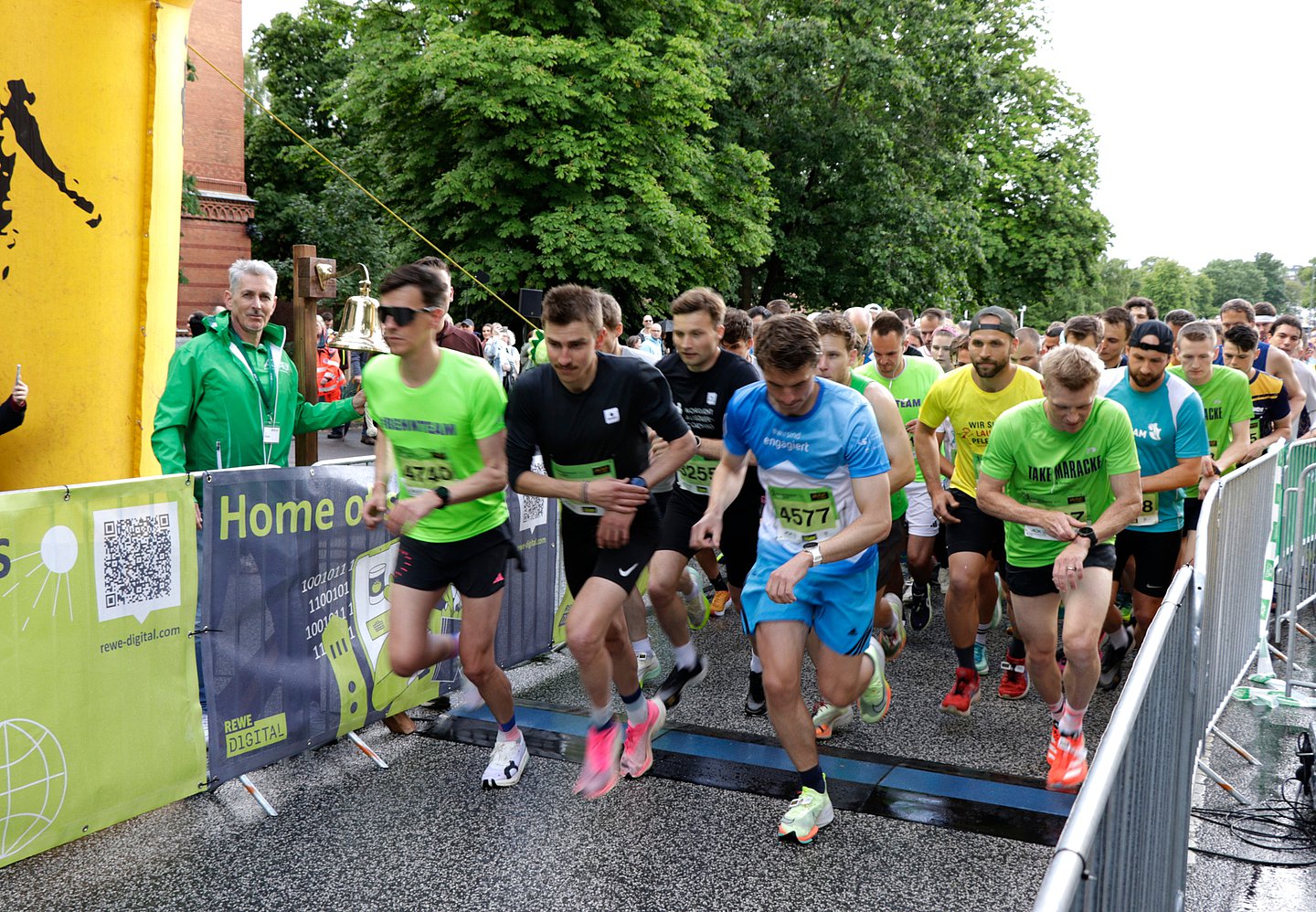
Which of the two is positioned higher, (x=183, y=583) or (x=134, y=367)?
(x=134, y=367)

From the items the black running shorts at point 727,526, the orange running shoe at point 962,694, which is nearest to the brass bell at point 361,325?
the black running shorts at point 727,526

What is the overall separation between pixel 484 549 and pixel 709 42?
25.6 metres

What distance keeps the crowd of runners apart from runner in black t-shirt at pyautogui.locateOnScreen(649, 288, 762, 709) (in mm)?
15

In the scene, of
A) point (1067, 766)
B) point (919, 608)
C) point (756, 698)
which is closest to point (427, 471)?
point (756, 698)

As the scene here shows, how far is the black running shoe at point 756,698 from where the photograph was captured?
6188mm

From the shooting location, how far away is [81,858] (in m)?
4.32

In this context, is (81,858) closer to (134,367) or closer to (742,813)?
(742,813)

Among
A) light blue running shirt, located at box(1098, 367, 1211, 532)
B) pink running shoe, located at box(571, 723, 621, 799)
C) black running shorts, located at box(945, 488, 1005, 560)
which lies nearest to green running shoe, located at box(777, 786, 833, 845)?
pink running shoe, located at box(571, 723, 621, 799)

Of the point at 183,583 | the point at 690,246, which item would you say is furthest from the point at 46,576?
the point at 690,246

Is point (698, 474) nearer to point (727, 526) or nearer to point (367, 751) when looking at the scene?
point (727, 526)

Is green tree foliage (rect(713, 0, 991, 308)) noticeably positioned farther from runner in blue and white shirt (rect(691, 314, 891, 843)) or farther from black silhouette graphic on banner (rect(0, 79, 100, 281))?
runner in blue and white shirt (rect(691, 314, 891, 843))

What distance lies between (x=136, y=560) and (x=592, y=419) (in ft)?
6.29

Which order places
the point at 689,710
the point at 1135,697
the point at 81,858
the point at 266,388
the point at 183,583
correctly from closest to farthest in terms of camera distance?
the point at 1135,697 < the point at 81,858 < the point at 183,583 < the point at 266,388 < the point at 689,710

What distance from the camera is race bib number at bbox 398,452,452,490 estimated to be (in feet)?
15.9
